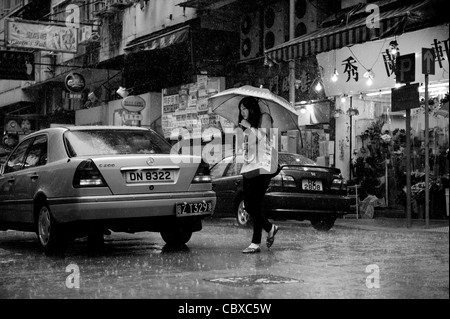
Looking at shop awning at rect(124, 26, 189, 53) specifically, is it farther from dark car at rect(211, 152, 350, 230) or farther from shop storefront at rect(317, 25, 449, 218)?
dark car at rect(211, 152, 350, 230)

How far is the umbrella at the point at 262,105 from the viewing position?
29.9ft

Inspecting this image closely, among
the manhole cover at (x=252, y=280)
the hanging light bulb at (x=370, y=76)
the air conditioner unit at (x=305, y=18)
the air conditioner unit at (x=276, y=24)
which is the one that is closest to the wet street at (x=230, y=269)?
the manhole cover at (x=252, y=280)

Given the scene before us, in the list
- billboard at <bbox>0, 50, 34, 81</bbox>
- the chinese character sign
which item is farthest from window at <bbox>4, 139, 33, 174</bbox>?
billboard at <bbox>0, 50, 34, 81</bbox>

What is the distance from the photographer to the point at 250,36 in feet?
73.6

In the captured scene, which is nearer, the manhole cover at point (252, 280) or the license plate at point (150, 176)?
the manhole cover at point (252, 280)

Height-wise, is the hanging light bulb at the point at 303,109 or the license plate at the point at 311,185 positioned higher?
the hanging light bulb at the point at 303,109

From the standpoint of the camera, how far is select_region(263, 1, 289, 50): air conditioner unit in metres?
21.1

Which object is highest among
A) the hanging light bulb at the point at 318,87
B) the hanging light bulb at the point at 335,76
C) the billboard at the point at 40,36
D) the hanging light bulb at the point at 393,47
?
the billboard at the point at 40,36

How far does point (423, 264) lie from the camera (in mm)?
7855

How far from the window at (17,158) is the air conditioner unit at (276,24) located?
37.6 feet

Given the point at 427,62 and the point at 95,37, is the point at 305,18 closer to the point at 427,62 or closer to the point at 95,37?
the point at 427,62

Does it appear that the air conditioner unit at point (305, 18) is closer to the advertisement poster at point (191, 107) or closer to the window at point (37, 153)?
the advertisement poster at point (191, 107)
